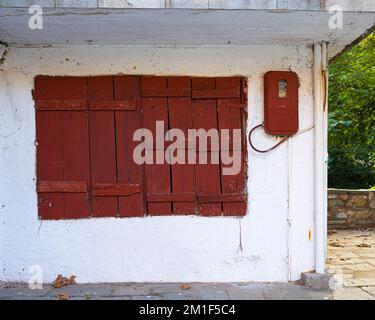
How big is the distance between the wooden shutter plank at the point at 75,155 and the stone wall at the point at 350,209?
5.25 metres

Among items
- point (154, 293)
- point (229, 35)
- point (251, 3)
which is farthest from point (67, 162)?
point (251, 3)

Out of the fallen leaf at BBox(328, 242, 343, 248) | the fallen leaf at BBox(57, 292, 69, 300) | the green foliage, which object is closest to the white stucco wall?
the fallen leaf at BBox(57, 292, 69, 300)

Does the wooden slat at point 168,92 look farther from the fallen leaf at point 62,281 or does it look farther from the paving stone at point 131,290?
the fallen leaf at point 62,281

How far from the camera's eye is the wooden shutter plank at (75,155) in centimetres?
471

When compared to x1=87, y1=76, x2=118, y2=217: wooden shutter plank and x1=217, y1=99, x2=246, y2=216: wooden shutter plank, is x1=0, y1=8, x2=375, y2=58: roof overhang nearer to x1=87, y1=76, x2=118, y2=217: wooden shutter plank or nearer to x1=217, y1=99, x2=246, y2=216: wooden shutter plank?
x1=87, y1=76, x2=118, y2=217: wooden shutter plank

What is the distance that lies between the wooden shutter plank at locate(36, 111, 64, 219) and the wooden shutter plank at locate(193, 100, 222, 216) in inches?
57.8

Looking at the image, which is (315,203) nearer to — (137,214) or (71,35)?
(137,214)

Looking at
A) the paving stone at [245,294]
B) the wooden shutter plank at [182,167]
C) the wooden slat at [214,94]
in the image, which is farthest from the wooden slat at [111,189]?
the paving stone at [245,294]

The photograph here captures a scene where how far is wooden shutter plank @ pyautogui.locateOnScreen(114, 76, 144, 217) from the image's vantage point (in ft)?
15.5

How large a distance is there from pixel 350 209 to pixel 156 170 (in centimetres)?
510

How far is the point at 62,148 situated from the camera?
4.71 metres

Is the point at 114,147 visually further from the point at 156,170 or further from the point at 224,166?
the point at 224,166

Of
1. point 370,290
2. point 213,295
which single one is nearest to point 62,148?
point 213,295

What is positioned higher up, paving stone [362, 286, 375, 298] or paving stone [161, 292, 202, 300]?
paving stone [161, 292, 202, 300]
